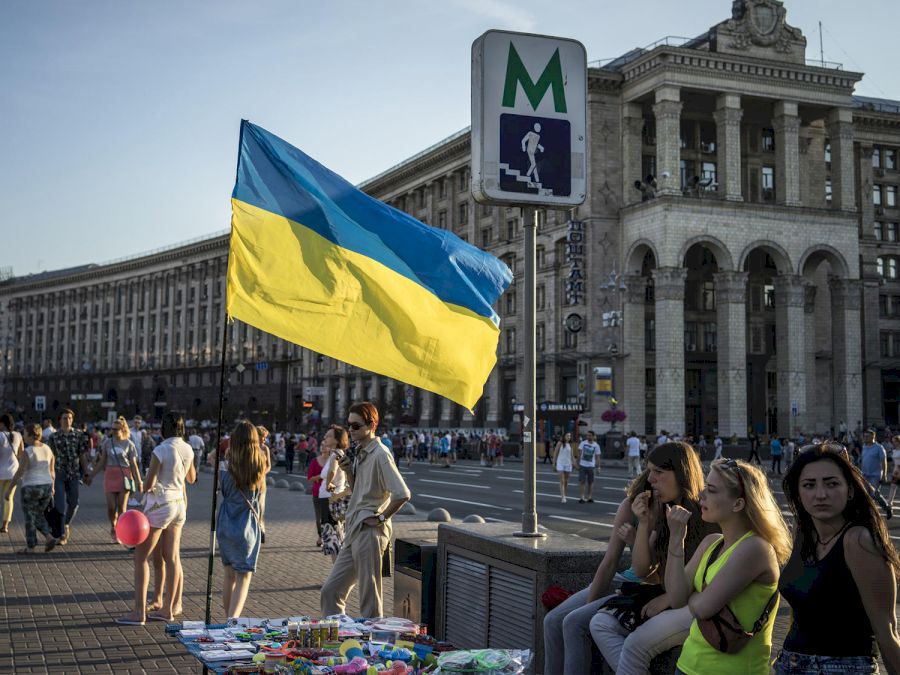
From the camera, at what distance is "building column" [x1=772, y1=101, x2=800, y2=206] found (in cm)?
6009

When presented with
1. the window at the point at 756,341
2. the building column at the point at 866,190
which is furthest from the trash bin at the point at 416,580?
the building column at the point at 866,190

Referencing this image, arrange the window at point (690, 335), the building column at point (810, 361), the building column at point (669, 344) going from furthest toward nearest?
the window at point (690, 335), the building column at point (810, 361), the building column at point (669, 344)

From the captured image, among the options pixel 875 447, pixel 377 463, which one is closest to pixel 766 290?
pixel 875 447

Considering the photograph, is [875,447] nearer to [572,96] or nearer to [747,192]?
[572,96]

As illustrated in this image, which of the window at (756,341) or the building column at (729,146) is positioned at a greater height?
the building column at (729,146)

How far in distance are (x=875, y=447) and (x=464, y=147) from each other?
5757cm

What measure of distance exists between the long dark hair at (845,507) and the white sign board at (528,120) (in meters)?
3.03

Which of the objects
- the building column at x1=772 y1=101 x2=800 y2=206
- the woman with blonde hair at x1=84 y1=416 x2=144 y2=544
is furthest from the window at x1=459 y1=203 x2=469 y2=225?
the woman with blonde hair at x1=84 y1=416 x2=144 y2=544

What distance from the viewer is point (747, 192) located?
2625 inches

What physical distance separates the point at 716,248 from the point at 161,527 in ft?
173

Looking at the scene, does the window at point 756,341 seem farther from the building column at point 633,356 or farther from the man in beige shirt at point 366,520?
the man in beige shirt at point 366,520

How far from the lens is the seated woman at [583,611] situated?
5.89 m

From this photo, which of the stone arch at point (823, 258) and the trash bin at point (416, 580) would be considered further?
the stone arch at point (823, 258)

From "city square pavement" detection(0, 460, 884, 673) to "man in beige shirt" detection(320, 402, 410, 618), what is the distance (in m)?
1.37
